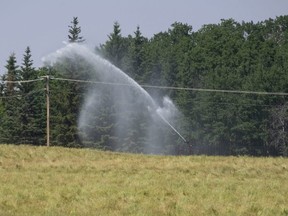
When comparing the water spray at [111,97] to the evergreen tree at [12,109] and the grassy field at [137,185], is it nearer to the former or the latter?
the evergreen tree at [12,109]

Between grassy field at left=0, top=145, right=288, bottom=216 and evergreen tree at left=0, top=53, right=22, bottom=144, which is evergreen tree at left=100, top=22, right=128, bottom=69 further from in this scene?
grassy field at left=0, top=145, right=288, bottom=216

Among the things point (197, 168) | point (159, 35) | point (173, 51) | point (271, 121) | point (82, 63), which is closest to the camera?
point (197, 168)

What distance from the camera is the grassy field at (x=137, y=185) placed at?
14.3 meters

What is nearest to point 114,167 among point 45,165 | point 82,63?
point 45,165

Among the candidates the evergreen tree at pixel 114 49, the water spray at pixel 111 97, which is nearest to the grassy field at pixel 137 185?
the water spray at pixel 111 97

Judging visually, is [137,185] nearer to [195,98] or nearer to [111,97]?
[111,97]

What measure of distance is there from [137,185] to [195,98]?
228ft

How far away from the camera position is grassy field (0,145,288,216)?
47.1 ft

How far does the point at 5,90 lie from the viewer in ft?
295

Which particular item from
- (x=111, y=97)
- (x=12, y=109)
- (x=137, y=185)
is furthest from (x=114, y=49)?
(x=137, y=185)

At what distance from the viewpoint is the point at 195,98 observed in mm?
87625

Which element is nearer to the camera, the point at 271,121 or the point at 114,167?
the point at 114,167

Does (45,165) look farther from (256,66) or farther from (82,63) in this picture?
(256,66)

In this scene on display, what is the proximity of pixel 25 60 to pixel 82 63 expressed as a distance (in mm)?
9133
